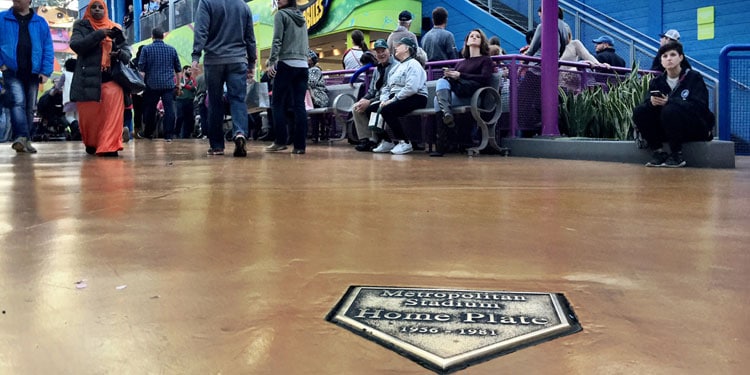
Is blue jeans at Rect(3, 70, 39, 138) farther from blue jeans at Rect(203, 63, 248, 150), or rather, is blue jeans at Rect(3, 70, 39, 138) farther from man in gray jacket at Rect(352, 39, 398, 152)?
man in gray jacket at Rect(352, 39, 398, 152)

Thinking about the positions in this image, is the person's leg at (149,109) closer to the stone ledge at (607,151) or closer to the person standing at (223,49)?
the person standing at (223,49)

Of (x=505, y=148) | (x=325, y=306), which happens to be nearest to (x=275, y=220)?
(x=325, y=306)

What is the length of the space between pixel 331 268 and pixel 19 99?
7.43 m

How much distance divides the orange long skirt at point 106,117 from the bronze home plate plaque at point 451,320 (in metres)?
6.45

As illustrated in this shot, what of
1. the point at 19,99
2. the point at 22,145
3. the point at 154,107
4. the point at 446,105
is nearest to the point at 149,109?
the point at 154,107

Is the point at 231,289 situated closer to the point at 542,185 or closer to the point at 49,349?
the point at 49,349

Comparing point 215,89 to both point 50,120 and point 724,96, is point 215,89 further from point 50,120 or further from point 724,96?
point 50,120

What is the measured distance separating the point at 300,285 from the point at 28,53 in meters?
7.58

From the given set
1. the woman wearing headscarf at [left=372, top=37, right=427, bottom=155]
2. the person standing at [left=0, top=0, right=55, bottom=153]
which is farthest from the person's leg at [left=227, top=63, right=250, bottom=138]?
the person standing at [left=0, top=0, right=55, bottom=153]

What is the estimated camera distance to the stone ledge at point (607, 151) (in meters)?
6.18

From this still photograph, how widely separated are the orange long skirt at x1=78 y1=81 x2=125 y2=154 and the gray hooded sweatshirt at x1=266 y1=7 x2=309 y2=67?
1.69m

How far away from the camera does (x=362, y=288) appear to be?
177cm

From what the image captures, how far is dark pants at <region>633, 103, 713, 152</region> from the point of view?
599 cm

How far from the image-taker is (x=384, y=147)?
8.89 meters
